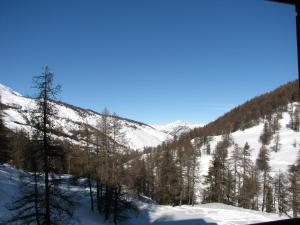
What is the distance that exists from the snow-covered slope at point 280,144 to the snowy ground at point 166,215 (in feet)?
175

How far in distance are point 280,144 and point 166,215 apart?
9988cm

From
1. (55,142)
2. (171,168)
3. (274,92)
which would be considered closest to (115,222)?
(55,142)

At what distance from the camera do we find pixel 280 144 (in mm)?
125625

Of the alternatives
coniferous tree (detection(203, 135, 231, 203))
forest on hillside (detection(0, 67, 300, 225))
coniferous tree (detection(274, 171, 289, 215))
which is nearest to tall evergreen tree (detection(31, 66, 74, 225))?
forest on hillside (detection(0, 67, 300, 225))

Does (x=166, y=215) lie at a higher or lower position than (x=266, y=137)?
lower

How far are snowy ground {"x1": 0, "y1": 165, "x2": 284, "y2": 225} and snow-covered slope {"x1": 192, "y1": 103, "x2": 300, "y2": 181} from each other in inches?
2103

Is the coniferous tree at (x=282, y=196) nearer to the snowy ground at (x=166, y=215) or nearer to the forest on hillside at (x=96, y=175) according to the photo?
the forest on hillside at (x=96, y=175)

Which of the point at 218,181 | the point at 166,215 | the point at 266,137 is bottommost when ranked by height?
the point at 166,215

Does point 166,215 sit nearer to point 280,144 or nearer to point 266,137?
point 280,144

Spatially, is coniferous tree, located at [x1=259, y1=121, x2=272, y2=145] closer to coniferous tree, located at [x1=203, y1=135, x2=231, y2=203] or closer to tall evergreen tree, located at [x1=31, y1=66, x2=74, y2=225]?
coniferous tree, located at [x1=203, y1=135, x2=231, y2=203]

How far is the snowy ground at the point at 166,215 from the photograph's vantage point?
3061 cm

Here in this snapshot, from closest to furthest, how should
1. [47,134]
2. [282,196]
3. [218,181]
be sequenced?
[47,134] < [282,196] < [218,181]

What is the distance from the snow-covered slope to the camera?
358 ft

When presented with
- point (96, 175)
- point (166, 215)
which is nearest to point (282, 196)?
point (166, 215)
